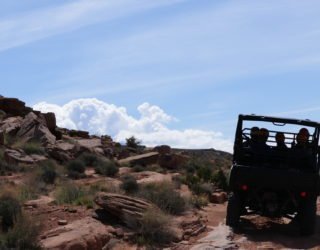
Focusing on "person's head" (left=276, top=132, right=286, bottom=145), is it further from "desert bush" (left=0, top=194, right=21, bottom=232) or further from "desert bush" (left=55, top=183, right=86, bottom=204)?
"desert bush" (left=0, top=194, right=21, bottom=232)

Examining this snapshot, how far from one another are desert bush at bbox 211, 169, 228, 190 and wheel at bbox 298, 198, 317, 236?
11.0 meters

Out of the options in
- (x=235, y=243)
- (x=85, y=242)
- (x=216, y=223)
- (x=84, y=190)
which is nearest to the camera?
(x=85, y=242)

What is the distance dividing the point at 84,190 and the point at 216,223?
423 cm

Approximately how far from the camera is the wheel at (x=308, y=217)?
12906 millimetres

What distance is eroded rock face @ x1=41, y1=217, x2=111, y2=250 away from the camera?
1038 centimetres

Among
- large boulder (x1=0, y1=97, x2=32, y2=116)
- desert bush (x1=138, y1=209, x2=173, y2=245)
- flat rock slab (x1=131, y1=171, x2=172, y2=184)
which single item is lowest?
desert bush (x1=138, y1=209, x2=173, y2=245)

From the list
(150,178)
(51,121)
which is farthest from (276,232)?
(51,121)

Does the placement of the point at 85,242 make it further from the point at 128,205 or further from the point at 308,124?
the point at 308,124

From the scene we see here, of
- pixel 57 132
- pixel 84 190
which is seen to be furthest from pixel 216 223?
pixel 57 132

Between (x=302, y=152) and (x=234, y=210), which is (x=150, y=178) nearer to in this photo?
(x=234, y=210)

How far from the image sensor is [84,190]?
16828mm

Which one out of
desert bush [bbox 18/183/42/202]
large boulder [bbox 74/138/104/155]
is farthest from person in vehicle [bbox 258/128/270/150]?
large boulder [bbox 74/138/104/155]

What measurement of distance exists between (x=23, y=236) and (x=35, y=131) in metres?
24.5

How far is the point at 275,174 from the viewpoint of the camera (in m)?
12.7
